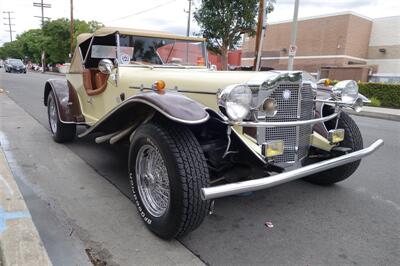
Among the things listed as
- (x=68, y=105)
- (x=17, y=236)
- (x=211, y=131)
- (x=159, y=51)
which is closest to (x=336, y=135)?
(x=211, y=131)

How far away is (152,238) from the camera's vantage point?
9.05 ft

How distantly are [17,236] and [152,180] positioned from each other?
41.7 inches

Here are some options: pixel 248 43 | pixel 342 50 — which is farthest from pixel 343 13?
pixel 248 43

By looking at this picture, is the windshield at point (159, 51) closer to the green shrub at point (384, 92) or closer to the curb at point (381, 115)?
the curb at point (381, 115)

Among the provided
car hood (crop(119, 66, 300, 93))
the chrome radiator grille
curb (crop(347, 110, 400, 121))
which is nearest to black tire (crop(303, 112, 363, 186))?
the chrome radiator grille

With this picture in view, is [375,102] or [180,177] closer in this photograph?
[180,177]

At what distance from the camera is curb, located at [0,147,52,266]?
221 centimetres

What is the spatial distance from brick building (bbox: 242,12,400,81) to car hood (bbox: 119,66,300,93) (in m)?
34.6

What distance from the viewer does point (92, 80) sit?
486 cm

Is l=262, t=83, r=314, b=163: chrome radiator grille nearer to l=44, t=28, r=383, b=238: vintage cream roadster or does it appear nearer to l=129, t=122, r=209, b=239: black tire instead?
l=44, t=28, r=383, b=238: vintage cream roadster

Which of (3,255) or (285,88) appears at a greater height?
(285,88)

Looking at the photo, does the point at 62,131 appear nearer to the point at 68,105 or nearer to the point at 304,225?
the point at 68,105

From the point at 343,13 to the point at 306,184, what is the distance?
3799 cm

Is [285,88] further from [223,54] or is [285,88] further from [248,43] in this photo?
[248,43]
